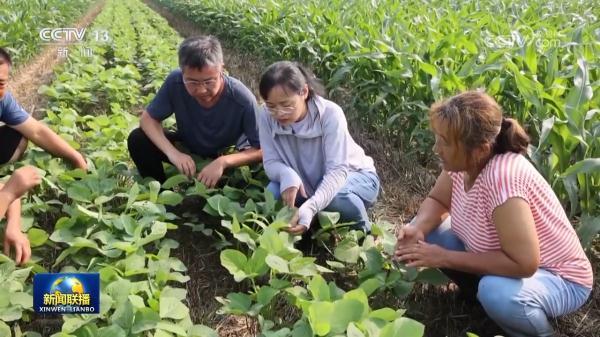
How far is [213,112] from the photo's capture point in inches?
116

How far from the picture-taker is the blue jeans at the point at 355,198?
8.23 ft

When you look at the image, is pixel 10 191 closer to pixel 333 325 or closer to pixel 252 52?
pixel 333 325

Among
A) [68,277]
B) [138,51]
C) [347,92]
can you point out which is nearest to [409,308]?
[68,277]

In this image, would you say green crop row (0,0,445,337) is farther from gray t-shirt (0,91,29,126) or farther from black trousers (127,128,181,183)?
gray t-shirt (0,91,29,126)

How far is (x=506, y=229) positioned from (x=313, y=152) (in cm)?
104

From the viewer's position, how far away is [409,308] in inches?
86.8

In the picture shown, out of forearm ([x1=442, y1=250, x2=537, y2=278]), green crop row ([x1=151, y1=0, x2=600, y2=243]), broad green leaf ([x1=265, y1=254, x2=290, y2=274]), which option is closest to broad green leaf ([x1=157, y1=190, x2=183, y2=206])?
broad green leaf ([x1=265, y1=254, x2=290, y2=274])

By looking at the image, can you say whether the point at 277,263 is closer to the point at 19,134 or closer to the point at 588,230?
the point at 588,230

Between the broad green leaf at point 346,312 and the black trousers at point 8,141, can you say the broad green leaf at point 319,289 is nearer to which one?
the broad green leaf at point 346,312

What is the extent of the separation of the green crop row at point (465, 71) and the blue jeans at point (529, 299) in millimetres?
403

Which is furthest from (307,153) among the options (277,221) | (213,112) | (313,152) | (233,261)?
(233,261)

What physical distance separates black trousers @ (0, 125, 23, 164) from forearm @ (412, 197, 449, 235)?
6.65 ft

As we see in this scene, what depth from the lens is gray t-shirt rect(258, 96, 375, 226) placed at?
8.02 ft

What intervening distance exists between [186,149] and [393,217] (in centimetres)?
120
